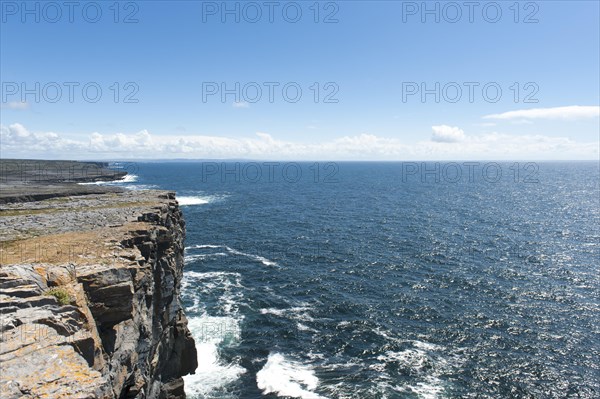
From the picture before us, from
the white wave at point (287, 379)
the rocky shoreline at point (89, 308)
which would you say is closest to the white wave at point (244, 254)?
the white wave at point (287, 379)

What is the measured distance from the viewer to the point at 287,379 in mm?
32688

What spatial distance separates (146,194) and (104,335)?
1376 inches

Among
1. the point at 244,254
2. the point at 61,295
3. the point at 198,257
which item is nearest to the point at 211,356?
the point at 61,295

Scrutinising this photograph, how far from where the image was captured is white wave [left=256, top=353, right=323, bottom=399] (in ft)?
101

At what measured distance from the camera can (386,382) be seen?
32.1m

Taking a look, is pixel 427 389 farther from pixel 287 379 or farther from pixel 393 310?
pixel 393 310

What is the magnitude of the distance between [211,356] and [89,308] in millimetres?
22760

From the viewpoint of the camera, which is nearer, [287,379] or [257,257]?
[287,379]

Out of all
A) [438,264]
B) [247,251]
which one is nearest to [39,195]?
[247,251]

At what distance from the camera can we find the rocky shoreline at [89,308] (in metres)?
11.8

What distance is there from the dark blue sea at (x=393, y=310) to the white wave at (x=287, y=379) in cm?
10

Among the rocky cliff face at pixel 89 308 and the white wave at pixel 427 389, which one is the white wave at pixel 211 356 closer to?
the rocky cliff face at pixel 89 308

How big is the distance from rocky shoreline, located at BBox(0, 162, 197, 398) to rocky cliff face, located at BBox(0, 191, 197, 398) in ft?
0.14

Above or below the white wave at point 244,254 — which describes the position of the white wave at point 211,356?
below
